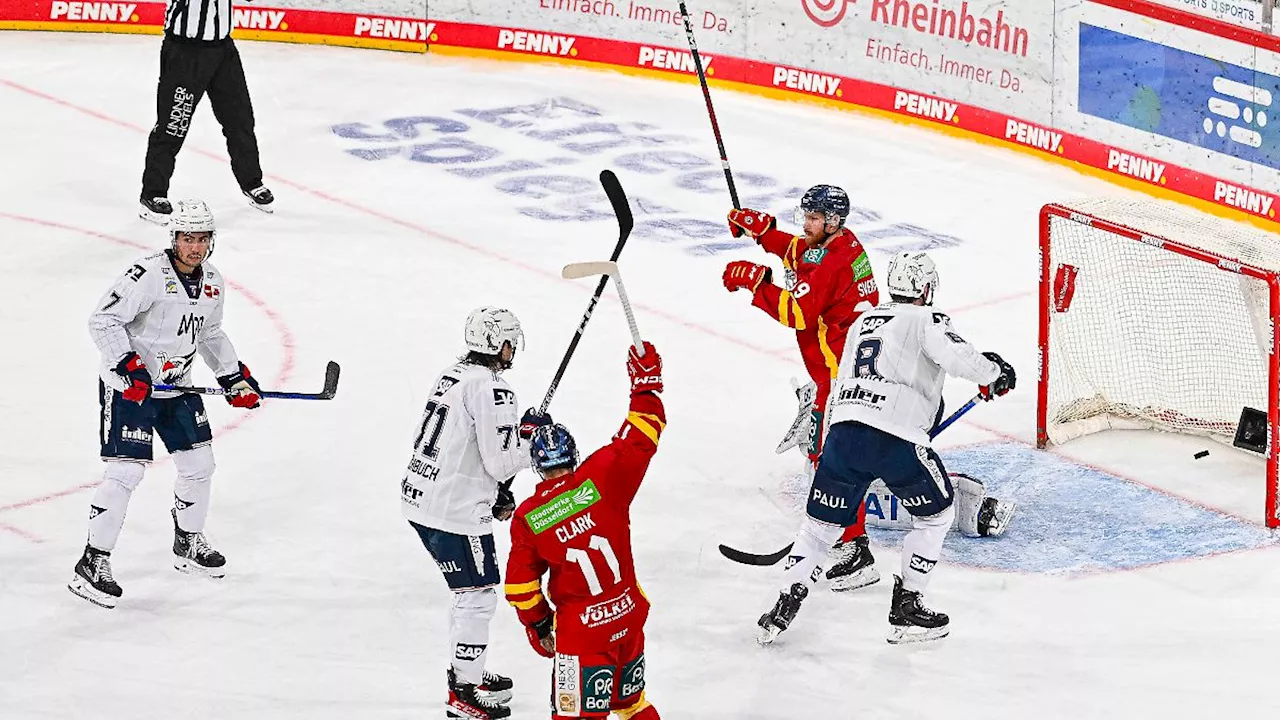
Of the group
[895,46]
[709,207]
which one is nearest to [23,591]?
[709,207]

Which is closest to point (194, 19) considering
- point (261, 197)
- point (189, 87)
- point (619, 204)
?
point (189, 87)

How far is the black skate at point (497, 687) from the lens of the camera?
538 cm

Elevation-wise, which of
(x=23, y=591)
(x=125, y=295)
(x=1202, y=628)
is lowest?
(x=23, y=591)

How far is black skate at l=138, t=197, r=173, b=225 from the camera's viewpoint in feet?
32.0

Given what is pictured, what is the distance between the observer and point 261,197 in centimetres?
1000

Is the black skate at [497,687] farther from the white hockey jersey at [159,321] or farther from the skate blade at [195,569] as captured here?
the white hockey jersey at [159,321]

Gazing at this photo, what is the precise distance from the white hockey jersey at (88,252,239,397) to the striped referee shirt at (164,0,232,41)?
382cm

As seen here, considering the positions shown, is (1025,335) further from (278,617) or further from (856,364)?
(278,617)

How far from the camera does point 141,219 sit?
982 cm

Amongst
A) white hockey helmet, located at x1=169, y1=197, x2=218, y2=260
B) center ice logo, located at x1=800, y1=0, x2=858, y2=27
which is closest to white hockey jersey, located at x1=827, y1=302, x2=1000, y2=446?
white hockey helmet, located at x1=169, y1=197, x2=218, y2=260

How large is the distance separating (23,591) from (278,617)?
2.85ft

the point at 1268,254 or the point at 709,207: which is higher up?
the point at 1268,254

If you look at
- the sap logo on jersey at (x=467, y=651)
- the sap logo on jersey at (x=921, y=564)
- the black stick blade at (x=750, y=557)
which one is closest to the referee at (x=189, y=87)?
the black stick blade at (x=750, y=557)

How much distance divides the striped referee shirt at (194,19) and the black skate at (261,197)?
0.85 metres
